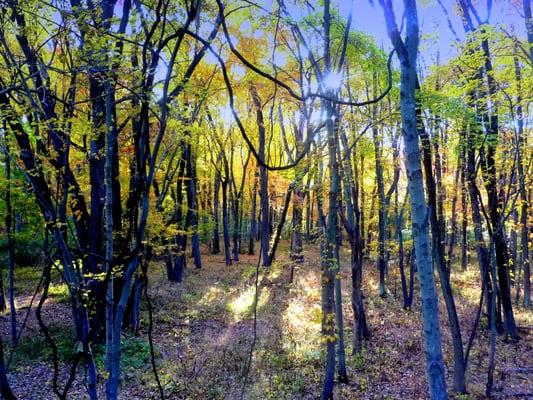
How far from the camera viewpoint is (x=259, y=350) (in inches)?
399

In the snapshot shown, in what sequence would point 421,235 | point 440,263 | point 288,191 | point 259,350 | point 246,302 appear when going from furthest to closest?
point 246,302 < point 288,191 < point 259,350 < point 440,263 < point 421,235

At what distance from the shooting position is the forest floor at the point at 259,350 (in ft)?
26.1

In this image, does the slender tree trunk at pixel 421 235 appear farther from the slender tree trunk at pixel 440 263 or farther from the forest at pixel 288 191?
the slender tree trunk at pixel 440 263

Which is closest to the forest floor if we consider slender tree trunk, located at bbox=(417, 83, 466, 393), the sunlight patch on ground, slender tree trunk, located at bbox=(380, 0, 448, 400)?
the sunlight patch on ground

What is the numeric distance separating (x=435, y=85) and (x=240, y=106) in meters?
9.47

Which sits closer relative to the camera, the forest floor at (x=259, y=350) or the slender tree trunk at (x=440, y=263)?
the slender tree trunk at (x=440, y=263)

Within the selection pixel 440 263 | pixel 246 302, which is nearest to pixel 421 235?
pixel 440 263

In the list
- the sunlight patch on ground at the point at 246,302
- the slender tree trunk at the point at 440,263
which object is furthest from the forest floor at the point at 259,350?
the slender tree trunk at the point at 440,263

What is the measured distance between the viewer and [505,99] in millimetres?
8234

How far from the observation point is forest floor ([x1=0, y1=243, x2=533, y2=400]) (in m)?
7.96

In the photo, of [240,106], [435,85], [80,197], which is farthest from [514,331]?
[240,106]

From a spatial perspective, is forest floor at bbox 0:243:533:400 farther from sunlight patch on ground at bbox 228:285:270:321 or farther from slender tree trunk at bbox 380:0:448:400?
slender tree trunk at bbox 380:0:448:400

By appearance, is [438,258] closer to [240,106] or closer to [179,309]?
[179,309]

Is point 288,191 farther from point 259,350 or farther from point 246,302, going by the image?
point 246,302
